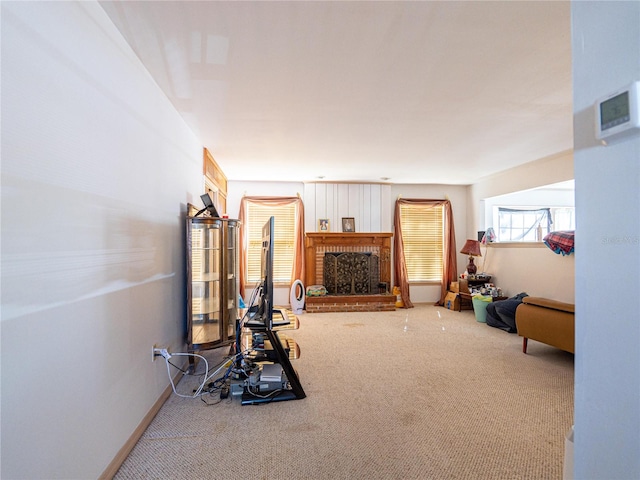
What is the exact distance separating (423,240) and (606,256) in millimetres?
5865

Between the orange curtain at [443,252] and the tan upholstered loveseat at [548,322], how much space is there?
2711 millimetres

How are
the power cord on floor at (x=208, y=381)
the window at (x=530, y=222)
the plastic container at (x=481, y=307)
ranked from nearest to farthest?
the power cord on floor at (x=208, y=381), the plastic container at (x=481, y=307), the window at (x=530, y=222)

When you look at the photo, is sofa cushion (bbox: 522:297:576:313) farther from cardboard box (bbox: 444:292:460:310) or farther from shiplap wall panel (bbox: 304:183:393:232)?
shiplap wall panel (bbox: 304:183:393:232)

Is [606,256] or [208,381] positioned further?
[208,381]

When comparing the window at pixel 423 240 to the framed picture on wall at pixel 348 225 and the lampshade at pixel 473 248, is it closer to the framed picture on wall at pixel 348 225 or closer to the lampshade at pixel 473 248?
the lampshade at pixel 473 248

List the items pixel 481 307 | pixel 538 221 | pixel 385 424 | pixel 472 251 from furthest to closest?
pixel 472 251, pixel 538 221, pixel 481 307, pixel 385 424

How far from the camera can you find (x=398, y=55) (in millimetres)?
1957

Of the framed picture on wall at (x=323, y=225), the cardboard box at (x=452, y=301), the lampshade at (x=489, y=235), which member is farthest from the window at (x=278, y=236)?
the lampshade at (x=489, y=235)

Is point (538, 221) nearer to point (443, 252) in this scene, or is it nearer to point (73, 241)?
point (443, 252)

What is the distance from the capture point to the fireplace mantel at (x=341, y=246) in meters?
5.85

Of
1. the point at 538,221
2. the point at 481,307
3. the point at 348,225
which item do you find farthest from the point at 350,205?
the point at 538,221

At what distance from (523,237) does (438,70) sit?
4.60 meters

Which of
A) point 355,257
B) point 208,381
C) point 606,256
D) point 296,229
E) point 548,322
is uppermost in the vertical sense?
point 296,229

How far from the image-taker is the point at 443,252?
250 inches
